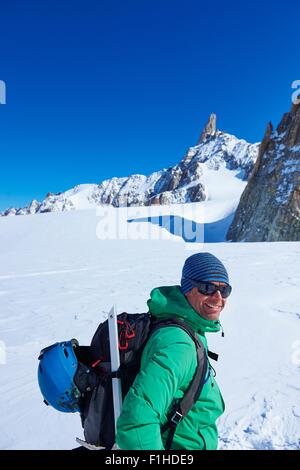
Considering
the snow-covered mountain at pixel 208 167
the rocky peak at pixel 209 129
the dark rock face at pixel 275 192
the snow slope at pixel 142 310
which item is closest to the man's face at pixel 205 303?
the snow slope at pixel 142 310

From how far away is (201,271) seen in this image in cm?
189

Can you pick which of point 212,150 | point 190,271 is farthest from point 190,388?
point 212,150

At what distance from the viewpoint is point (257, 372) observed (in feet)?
12.4

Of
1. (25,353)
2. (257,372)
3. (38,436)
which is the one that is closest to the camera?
(38,436)

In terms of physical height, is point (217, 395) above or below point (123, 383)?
below

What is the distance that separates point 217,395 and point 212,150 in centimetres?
13839

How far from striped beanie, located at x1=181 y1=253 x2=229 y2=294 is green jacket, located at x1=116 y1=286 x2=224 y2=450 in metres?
0.11

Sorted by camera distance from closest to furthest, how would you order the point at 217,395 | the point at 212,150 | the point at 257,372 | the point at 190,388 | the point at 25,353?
the point at 190,388 → the point at 217,395 → the point at 257,372 → the point at 25,353 → the point at 212,150

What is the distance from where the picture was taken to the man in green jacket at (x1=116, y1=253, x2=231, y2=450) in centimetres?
133

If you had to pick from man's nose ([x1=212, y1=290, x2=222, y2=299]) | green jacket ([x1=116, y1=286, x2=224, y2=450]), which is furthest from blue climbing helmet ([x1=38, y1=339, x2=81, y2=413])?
man's nose ([x1=212, y1=290, x2=222, y2=299])

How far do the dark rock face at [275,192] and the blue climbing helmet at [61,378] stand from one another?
2712 centimetres

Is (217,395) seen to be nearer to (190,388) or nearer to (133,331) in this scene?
(190,388)

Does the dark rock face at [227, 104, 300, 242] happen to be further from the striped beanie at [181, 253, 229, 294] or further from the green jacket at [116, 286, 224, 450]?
the green jacket at [116, 286, 224, 450]
